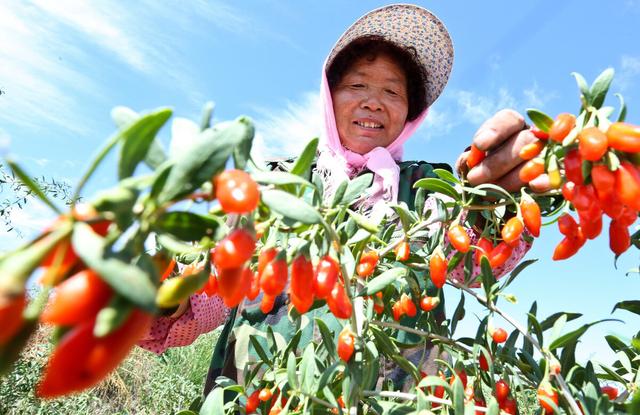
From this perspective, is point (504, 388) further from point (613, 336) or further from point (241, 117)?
point (241, 117)

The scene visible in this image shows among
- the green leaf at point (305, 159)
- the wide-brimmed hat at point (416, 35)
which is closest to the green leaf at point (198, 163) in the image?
the green leaf at point (305, 159)

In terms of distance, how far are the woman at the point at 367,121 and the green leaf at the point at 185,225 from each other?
170 centimetres

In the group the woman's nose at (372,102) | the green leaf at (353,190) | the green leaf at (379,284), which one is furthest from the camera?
the woman's nose at (372,102)

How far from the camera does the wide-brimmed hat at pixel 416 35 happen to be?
323cm

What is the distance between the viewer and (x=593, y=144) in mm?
825

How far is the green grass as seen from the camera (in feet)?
16.5

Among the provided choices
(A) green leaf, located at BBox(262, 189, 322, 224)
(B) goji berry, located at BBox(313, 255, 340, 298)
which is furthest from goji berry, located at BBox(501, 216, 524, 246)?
(A) green leaf, located at BBox(262, 189, 322, 224)

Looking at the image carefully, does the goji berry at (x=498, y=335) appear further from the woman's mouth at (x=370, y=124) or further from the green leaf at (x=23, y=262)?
the woman's mouth at (x=370, y=124)

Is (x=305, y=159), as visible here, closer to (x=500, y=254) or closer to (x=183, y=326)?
(x=500, y=254)

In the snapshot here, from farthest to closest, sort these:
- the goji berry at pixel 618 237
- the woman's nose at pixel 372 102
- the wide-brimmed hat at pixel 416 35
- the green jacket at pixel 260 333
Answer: the wide-brimmed hat at pixel 416 35
the woman's nose at pixel 372 102
the green jacket at pixel 260 333
the goji berry at pixel 618 237

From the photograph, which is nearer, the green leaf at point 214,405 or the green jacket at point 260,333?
the green leaf at point 214,405

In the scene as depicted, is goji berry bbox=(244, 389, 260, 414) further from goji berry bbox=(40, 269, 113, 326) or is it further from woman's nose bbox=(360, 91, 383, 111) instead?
woman's nose bbox=(360, 91, 383, 111)

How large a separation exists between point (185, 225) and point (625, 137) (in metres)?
0.72

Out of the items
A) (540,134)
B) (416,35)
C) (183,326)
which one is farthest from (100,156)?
(416,35)
